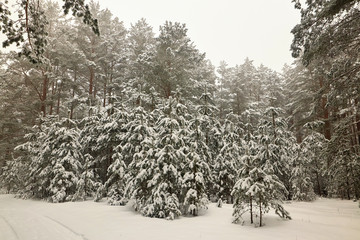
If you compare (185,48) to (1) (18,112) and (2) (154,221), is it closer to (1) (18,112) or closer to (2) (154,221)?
(2) (154,221)

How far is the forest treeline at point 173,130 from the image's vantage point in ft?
30.9

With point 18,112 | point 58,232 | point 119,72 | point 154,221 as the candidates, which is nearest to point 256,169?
point 154,221

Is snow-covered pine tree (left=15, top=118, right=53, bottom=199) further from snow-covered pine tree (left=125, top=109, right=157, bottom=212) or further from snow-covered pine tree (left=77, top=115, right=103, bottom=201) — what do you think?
snow-covered pine tree (left=125, top=109, right=157, bottom=212)


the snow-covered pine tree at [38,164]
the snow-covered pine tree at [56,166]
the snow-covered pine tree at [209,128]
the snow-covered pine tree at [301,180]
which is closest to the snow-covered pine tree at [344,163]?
the snow-covered pine tree at [301,180]

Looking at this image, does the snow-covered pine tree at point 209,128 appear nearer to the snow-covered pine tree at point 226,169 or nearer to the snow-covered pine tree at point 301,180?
the snow-covered pine tree at point 226,169

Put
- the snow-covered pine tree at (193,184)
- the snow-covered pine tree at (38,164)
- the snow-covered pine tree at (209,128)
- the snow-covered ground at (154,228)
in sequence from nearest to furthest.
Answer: the snow-covered ground at (154,228)
the snow-covered pine tree at (193,184)
the snow-covered pine tree at (209,128)
the snow-covered pine tree at (38,164)

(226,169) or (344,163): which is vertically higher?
(344,163)

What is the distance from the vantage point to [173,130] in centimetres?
1119

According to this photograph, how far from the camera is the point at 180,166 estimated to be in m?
11.0

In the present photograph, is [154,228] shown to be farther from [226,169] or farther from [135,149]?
[226,169]

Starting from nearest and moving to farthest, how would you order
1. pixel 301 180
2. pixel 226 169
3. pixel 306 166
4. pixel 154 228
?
pixel 154 228
pixel 226 169
pixel 301 180
pixel 306 166

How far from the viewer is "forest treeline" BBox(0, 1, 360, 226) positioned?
941 centimetres

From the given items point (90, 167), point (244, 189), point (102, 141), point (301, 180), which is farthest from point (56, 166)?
point (301, 180)

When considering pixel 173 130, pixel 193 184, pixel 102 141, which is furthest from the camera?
pixel 102 141
